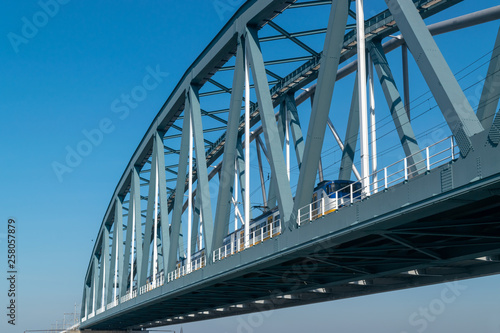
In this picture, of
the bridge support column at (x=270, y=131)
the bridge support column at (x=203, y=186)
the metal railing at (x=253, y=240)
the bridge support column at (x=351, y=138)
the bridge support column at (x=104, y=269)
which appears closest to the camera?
the bridge support column at (x=270, y=131)

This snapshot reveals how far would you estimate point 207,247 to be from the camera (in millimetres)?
33125

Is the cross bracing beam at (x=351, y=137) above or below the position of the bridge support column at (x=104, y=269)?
below

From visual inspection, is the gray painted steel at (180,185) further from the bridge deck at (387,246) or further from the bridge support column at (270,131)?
the bridge support column at (270,131)

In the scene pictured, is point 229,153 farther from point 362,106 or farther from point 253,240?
point 362,106

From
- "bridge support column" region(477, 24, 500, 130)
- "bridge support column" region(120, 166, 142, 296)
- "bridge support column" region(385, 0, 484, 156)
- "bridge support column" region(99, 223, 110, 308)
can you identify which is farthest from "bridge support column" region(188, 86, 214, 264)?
"bridge support column" region(99, 223, 110, 308)

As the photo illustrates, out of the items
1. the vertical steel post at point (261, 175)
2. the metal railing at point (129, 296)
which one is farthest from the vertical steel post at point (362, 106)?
the metal railing at point (129, 296)

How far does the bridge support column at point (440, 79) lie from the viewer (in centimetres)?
1487

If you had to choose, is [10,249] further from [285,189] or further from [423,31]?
[423,31]

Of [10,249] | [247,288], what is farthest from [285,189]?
[10,249]

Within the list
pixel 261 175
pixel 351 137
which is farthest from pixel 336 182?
pixel 261 175

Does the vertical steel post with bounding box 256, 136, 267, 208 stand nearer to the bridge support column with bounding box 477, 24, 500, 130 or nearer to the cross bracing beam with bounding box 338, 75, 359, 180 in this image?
the cross bracing beam with bounding box 338, 75, 359, 180

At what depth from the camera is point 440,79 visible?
1561cm

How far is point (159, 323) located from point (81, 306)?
127 ft

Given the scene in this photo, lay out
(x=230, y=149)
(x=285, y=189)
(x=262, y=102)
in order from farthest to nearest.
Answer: (x=230, y=149) → (x=262, y=102) → (x=285, y=189)
